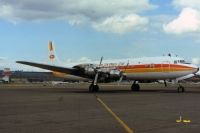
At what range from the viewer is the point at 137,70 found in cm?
3653

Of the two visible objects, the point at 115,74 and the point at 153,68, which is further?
the point at 115,74

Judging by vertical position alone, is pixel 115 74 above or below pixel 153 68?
below

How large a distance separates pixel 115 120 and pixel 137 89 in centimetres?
2769

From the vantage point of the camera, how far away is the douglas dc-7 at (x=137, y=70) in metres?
34.2

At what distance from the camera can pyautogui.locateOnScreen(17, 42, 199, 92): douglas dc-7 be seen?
112 ft

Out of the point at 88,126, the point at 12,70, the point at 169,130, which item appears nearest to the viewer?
the point at 169,130

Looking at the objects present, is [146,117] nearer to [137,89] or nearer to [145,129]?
[145,129]

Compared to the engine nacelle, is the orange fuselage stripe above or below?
above

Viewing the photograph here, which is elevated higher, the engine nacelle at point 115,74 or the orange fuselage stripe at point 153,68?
the orange fuselage stripe at point 153,68

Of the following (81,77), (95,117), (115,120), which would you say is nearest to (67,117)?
(95,117)

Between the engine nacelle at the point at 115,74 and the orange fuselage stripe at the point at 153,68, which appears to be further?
the engine nacelle at the point at 115,74

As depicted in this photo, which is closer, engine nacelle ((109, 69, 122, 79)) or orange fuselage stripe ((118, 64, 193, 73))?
orange fuselage stripe ((118, 64, 193, 73))

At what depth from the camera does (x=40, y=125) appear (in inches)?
459

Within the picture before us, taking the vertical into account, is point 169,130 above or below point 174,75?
below
